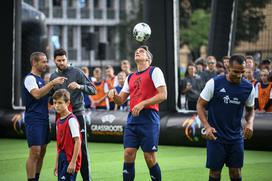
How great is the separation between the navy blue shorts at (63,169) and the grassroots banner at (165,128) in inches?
265

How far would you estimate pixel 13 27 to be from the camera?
18703 millimetres

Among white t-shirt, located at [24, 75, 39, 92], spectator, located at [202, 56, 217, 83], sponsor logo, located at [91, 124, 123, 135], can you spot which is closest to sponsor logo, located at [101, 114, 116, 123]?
sponsor logo, located at [91, 124, 123, 135]

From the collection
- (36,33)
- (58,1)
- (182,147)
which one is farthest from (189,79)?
(58,1)

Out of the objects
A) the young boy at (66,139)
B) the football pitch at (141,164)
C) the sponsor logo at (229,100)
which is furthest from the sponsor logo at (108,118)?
the sponsor logo at (229,100)

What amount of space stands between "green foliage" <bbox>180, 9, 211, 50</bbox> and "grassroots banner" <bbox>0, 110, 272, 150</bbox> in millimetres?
40443

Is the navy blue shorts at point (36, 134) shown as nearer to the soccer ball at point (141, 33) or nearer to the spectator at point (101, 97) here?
the soccer ball at point (141, 33)

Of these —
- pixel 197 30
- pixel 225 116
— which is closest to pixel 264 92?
pixel 225 116

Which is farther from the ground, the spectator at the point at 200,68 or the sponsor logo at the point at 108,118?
the spectator at the point at 200,68

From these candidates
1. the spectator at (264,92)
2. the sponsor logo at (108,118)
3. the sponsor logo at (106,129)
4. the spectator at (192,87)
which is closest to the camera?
the spectator at (264,92)

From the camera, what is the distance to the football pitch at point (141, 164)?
38.6 ft

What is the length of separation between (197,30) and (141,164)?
151 feet

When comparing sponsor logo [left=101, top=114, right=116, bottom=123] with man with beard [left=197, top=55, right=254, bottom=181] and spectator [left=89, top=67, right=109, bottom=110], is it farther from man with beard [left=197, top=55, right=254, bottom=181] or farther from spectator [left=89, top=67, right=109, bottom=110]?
man with beard [left=197, top=55, right=254, bottom=181]

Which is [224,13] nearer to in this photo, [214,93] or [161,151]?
[161,151]

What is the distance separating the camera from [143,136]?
9.61 metres
